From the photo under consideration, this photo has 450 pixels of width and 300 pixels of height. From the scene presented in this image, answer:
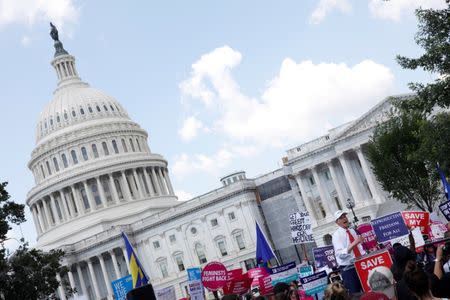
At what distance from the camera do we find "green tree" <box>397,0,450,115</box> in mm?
28016

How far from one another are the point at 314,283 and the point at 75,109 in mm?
107522

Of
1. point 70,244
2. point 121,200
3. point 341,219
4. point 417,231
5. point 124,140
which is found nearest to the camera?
point 341,219

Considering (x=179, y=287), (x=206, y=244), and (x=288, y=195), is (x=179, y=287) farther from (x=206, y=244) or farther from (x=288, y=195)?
(x=288, y=195)

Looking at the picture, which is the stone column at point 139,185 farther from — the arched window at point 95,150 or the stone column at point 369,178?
the stone column at point 369,178

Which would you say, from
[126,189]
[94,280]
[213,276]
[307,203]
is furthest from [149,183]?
[213,276]

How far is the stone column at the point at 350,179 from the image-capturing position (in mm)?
82125

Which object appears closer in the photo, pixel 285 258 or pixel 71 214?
pixel 285 258

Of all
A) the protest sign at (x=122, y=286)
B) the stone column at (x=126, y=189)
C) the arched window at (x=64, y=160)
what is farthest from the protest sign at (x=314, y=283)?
the arched window at (x=64, y=160)

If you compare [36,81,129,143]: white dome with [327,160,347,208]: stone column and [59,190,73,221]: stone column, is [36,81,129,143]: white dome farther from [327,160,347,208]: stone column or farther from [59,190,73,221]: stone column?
[327,160,347,208]: stone column

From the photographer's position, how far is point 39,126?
126 metres

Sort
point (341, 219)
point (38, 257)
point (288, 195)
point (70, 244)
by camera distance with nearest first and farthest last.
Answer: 1. point (341, 219)
2. point (38, 257)
3. point (288, 195)
4. point (70, 244)

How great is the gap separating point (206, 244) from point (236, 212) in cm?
570

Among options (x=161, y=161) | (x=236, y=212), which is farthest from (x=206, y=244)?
(x=161, y=161)

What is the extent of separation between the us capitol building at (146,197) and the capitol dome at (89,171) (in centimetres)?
18
